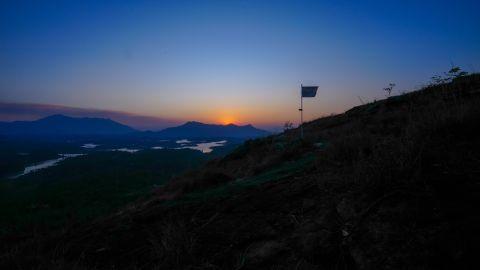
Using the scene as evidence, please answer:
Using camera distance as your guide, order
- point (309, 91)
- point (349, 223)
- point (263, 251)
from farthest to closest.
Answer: point (309, 91) → point (263, 251) → point (349, 223)

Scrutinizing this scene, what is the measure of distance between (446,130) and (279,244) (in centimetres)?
302

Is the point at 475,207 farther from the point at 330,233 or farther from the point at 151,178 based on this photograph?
the point at 151,178

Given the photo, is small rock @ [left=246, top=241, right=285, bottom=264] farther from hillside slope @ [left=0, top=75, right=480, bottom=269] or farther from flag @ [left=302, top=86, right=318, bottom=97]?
flag @ [left=302, top=86, right=318, bottom=97]

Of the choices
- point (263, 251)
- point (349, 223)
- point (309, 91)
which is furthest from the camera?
point (309, 91)

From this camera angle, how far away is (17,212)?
141 feet

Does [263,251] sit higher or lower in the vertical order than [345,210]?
lower

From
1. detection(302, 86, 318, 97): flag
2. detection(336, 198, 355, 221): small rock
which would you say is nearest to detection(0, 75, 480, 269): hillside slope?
detection(336, 198, 355, 221): small rock

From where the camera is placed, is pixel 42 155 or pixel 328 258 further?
pixel 42 155

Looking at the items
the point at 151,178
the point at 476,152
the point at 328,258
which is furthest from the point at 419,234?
the point at 151,178

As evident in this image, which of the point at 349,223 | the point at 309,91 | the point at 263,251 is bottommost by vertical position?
the point at 263,251

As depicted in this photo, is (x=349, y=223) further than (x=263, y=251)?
No

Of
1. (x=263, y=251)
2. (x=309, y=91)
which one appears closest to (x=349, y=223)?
(x=263, y=251)

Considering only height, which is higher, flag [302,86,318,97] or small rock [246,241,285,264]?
flag [302,86,318,97]

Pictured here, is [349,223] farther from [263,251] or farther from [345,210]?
[263,251]
